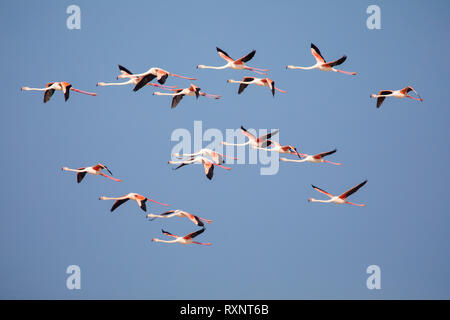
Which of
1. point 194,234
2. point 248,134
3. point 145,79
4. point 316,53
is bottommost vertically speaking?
point 194,234

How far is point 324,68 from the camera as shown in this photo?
20.8 m

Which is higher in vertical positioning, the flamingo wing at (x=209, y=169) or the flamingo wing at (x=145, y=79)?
the flamingo wing at (x=145, y=79)

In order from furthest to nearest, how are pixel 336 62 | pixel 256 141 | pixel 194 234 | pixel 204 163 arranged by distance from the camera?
pixel 256 141 → pixel 194 234 → pixel 336 62 → pixel 204 163

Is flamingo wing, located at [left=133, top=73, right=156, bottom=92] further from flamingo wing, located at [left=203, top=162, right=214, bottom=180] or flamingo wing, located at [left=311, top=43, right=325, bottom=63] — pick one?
flamingo wing, located at [left=311, top=43, right=325, bottom=63]

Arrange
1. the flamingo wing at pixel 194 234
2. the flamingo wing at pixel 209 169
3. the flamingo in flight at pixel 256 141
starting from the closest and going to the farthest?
the flamingo wing at pixel 209 169 → the flamingo wing at pixel 194 234 → the flamingo in flight at pixel 256 141

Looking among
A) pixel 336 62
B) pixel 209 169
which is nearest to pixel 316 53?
pixel 336 62

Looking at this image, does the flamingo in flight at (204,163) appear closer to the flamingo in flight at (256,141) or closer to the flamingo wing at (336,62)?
the flamingo in flight at (256,141)

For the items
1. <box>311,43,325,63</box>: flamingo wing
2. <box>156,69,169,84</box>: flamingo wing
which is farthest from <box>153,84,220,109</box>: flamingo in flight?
<box>311,43,325,63</box>: flamingo wing

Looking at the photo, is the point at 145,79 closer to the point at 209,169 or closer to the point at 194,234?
the point at 209,169

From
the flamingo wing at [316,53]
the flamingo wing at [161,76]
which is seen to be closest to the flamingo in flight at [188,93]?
the flamingo wing at [161,76]
